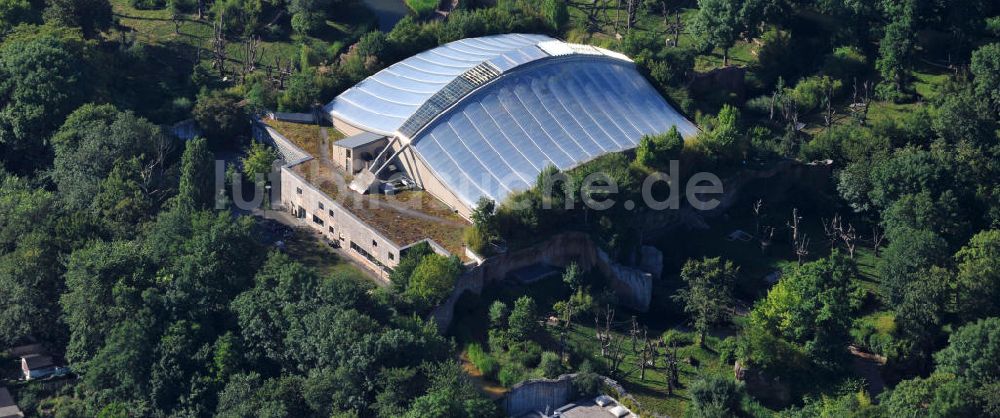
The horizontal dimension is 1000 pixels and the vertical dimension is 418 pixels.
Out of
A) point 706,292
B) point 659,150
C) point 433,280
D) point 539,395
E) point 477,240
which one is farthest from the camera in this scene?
point 659,150

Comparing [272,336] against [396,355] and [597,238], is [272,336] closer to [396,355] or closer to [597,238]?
[396,355]

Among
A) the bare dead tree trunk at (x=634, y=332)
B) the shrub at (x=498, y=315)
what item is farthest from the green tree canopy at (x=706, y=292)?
the shrub at (x=498, y=315)

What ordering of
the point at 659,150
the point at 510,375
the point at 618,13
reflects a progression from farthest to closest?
the point at 618,13
the point at 659,150
the point at 510,375

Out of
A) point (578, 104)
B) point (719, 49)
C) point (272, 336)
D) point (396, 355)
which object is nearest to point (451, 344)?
point (396, 355)

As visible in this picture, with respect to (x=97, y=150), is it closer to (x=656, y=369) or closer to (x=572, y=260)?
(x=572, y=260)

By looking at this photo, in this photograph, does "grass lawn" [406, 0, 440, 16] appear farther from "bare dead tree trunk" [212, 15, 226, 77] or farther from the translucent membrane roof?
"bare dead tree trunk" [212, 15, 226, 77]

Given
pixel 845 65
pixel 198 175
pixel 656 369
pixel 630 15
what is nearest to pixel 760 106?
pixel 845 65

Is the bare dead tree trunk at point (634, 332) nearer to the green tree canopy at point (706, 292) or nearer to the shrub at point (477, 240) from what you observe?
the green tree canopy at point (706, 292)
